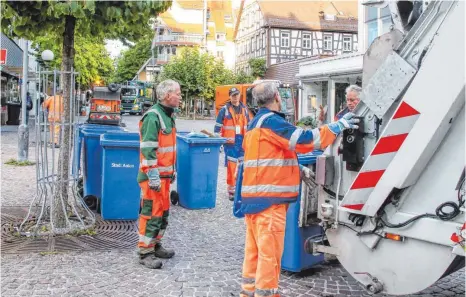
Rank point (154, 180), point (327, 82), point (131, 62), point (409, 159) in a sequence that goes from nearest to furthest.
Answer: point (409, 159)
point (154, 180)
point (327, 82)
point (131, 62)

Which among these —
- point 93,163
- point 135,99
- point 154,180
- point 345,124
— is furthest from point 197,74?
point 345,124

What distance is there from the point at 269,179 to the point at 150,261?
5.83 feet

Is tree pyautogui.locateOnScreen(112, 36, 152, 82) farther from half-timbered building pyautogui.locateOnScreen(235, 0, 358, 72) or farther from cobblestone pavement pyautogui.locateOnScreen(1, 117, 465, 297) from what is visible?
cobblestone pavement pyautogui.locateOnScreen(1, 117, 465, 297)

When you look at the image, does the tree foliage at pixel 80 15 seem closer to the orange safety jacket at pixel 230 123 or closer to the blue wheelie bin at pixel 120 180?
the blue wheelie bin at pixel 120 180

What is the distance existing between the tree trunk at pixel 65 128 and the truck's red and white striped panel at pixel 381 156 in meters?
3.84

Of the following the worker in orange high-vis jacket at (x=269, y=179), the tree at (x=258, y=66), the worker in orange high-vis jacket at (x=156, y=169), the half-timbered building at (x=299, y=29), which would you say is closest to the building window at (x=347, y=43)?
the half-timbered building at (x=299, y=29)

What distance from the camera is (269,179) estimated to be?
12.1 feet

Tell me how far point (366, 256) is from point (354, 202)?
1.29ft

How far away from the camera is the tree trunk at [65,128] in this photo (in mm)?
6043

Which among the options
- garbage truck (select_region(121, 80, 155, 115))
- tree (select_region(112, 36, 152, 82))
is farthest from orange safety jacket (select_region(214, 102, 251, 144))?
tree (select_region(112, 36, 152, 82))

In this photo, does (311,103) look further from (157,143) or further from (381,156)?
(381,156)

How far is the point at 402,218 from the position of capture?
312 cm

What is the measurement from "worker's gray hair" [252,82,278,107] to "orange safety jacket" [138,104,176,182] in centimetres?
143

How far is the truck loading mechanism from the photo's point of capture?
2836mm
